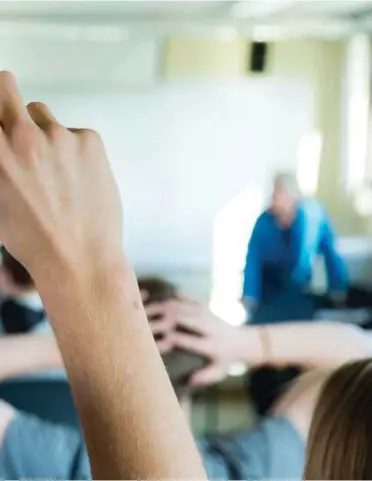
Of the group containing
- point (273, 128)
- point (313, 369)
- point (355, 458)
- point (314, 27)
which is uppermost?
point (314, 27)

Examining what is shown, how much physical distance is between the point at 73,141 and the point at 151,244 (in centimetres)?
47

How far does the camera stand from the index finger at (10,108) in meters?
0.25

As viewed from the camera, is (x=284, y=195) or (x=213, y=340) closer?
(x=213, y=340)

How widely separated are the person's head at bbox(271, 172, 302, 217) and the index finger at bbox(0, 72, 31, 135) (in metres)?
0.53

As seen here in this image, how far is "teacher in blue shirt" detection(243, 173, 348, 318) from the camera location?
77cm

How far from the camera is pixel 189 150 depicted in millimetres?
825

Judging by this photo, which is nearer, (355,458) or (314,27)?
(355,458)

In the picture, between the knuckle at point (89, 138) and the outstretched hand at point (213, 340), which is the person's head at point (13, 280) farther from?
the knuckle at point (89, 138)

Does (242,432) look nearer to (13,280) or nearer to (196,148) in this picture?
(13,280)

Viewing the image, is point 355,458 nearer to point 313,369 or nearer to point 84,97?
point 313,369

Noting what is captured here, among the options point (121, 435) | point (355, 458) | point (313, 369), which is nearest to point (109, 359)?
point (121, 435)

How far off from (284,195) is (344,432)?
1.40ft

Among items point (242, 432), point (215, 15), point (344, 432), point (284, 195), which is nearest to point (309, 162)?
point (284, 195)

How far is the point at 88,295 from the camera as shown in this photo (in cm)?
26
